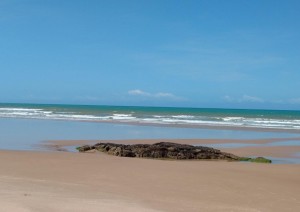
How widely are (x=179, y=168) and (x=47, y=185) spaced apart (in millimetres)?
4031

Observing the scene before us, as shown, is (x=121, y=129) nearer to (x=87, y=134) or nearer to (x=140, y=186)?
(x=87, y=134)

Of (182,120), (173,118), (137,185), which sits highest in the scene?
(173,118)

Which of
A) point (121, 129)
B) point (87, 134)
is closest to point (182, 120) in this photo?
point (121, 129)

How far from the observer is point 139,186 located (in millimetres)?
7574

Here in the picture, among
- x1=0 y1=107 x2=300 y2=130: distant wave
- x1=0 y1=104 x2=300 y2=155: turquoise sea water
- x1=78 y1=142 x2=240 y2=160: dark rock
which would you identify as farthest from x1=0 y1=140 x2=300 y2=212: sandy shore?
x1=0 y1=107 x2=300 y2=130: distant wave

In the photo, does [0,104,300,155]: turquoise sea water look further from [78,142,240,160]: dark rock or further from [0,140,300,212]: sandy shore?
[0,140,300,212]: sandy shore

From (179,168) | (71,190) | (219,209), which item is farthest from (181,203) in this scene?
(179,168)

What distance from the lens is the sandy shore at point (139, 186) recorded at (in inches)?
226

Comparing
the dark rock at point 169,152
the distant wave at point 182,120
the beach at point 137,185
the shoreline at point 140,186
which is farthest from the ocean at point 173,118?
the shoreline at point 140,186

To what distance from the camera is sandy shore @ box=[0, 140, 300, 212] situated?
5738 millimetres

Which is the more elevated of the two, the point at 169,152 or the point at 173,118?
the point at 173,118

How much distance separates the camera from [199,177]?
8.79m

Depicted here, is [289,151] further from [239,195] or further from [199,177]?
[239,195]

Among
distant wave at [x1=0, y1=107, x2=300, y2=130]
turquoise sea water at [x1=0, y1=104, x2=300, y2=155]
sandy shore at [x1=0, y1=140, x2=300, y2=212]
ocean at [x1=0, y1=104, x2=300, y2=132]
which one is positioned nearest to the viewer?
sandy shore at [x1=0, y1=140, x2=300, y2=212]
